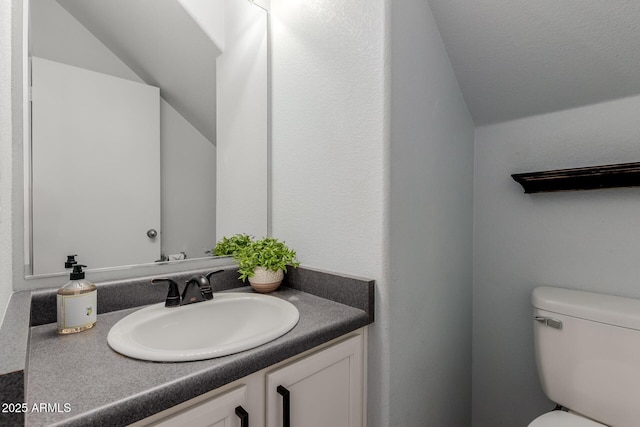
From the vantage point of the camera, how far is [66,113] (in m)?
0.97

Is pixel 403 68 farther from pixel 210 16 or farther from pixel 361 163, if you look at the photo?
pixel 210 16

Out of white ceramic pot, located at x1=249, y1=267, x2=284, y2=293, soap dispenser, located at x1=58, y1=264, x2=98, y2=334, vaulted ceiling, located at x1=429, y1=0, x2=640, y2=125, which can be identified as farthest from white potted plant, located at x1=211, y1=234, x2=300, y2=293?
vaulted ceiling, located at x1=429, y1=0, x2=640, y2=125

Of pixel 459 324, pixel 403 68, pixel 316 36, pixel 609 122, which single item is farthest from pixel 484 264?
pixel 316 36

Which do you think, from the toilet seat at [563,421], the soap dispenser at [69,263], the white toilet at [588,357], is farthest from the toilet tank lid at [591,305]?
the soap dispenser at [69,263]

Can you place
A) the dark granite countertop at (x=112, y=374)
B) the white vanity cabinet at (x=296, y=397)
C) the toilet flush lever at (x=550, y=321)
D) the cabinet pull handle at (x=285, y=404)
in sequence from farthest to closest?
the toilet flush lever at (x=550, y=321) → the cabinet pull handle at (x=285, y=404) → the white vanity cabinet at (x=296, y=397) → the dark granite countertop at (x=112, y=374)

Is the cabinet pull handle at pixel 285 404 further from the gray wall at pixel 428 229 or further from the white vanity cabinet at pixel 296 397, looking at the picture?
the gray wall at pixel 428 229

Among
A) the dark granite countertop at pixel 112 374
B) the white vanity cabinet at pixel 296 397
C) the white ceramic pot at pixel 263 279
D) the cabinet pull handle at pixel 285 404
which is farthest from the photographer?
the white ceramic pot at pixel 263 279

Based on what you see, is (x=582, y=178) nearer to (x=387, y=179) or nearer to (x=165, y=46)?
(x=387, y=179)

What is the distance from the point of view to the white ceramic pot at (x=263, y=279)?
1.18 m

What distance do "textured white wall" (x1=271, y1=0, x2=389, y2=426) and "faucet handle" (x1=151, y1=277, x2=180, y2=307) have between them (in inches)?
18.3

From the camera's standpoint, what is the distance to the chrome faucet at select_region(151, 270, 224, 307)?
1.00 m

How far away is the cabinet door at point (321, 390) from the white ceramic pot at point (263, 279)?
0.38m

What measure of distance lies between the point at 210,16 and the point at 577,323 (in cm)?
177

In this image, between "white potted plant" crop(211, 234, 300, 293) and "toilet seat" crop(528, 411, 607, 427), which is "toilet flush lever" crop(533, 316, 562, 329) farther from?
"white potted plant" crop(211, 234, 300, 293)
